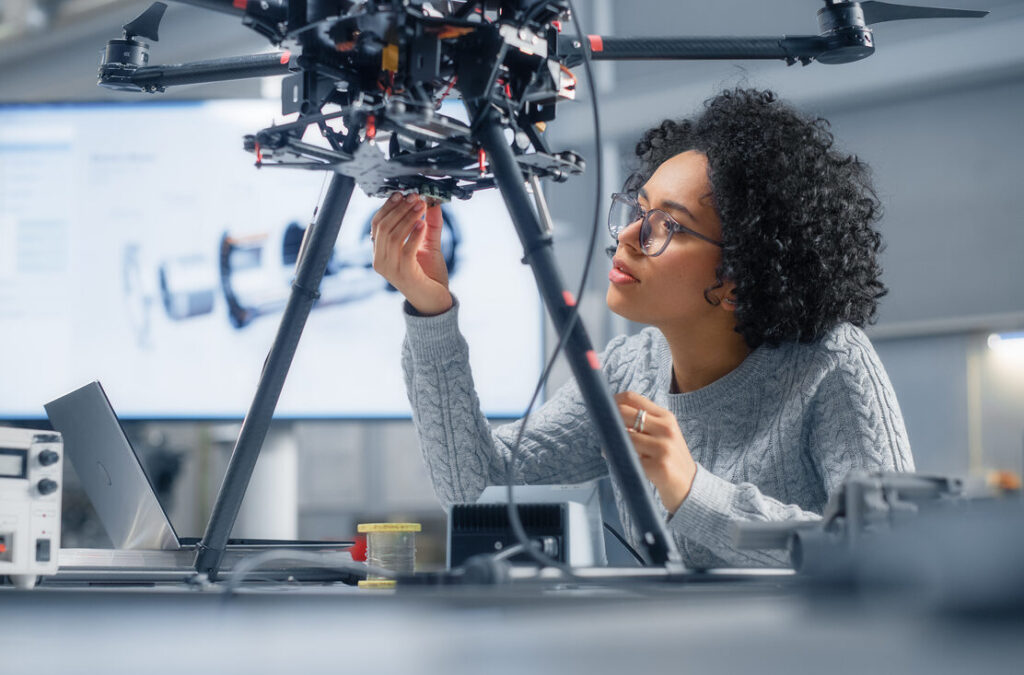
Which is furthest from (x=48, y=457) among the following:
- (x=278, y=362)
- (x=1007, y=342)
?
(x=1007, y=342)

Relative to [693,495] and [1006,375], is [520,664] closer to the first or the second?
[693,495]

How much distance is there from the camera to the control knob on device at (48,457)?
736mm

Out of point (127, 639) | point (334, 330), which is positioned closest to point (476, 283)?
point (334, 330)

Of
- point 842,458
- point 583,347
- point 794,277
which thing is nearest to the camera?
point 583,347

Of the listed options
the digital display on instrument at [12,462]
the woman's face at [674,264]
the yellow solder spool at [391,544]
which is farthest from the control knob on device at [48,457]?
the woman's face at [674,264]

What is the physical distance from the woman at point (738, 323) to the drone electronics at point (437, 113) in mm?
312

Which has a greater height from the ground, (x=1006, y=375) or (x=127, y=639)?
(x=1006, y=375)

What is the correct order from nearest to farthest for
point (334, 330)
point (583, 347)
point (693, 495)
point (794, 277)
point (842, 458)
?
point (583, 347)
point (693, 495)
point (842, 458)
point (794, 277)
point (334, 330)

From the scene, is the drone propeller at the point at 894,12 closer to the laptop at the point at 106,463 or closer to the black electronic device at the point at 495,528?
the black electronic device at the point at 495,528

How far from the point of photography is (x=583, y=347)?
57 centimetres

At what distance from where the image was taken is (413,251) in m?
0.94

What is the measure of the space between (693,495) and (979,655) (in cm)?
46

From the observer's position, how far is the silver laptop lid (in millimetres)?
973

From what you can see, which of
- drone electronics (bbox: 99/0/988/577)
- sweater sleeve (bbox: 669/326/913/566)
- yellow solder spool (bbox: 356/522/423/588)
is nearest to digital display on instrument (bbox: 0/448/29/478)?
drone electronics (bbox: 99/0/988/577)
